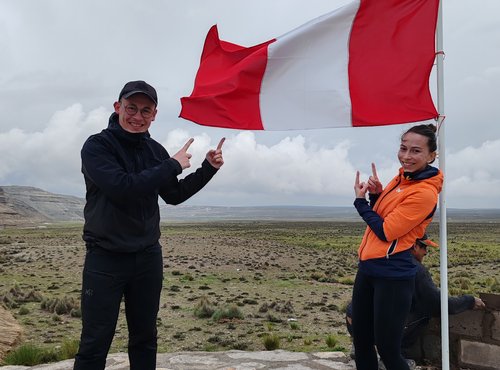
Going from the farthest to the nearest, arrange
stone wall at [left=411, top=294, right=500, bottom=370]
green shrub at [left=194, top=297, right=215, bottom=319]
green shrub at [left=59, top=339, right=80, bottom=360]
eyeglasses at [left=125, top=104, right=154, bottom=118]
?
1. green shrub at [left=194, top=297, right=215, bottom=319]
2. green shrub at [left=59, top=339, right=80, bottom=360]
3. stone wall at [left=411, top=294, right=500, bottom=370]
4. eyeglasses at [left=125, top=104, right=154, bottom=118]

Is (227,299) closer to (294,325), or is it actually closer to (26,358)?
(294,325)

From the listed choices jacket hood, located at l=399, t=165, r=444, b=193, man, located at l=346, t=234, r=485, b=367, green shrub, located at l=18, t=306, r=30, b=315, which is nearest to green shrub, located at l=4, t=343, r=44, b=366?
man, located at l=346, t=234, r=485, b=367

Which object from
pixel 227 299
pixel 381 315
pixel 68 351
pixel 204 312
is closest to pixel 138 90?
pixel 381 315

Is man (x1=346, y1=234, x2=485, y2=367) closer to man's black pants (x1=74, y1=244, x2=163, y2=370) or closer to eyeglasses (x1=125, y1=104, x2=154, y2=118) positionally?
man's black pants (x1=74, y1=244, x2=163, y2=370)

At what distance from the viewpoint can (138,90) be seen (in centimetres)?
300

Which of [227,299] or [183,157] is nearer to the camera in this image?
[183,157]

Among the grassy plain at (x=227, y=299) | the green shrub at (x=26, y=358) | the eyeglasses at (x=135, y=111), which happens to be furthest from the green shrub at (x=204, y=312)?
the eyeglasses at (x=135, y=111)

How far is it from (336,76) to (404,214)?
1.45 meters

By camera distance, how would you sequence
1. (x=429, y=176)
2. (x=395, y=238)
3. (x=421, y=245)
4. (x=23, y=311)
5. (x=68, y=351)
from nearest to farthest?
(x=395, y=238), (x=429, y=176), (x=421, y=245), (x=68, y=351), (x=23, y=311)

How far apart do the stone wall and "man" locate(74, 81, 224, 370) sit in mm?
2880

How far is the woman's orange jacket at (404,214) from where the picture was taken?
2891mm

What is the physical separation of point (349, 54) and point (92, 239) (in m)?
2.45

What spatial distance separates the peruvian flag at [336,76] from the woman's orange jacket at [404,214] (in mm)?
722

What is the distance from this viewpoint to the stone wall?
167 inches
